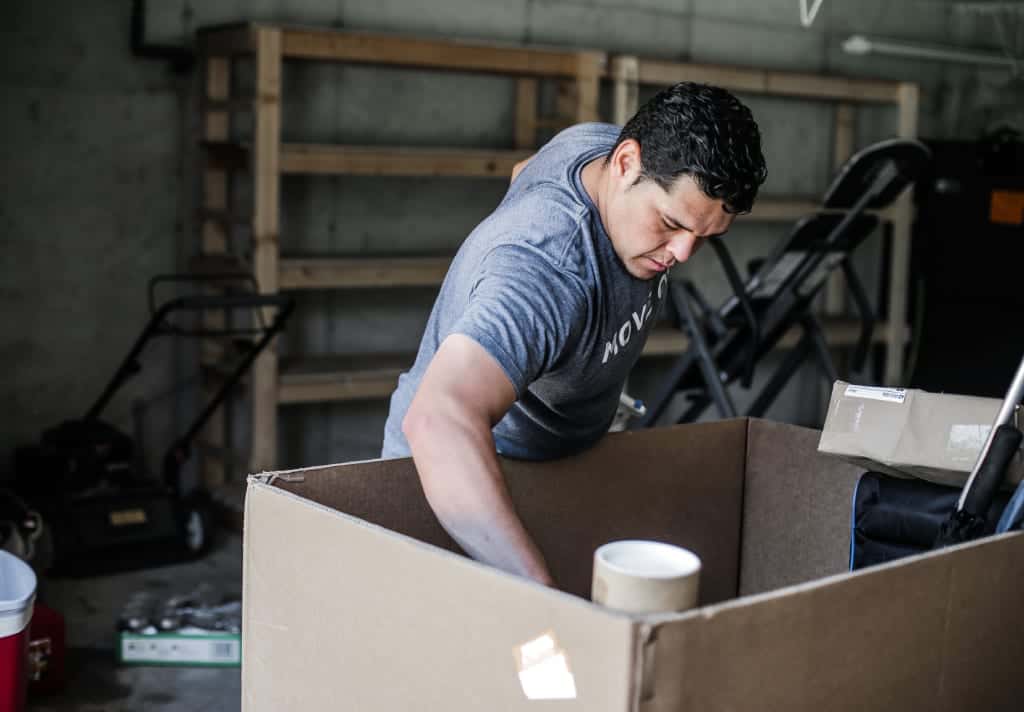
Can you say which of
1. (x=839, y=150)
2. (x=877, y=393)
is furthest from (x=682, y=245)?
(x=839, y=150)

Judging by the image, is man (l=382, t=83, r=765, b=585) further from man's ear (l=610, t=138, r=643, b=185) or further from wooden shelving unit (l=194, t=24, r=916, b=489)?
wooden shelving unit (l=194, t=24, r=916, b=489)

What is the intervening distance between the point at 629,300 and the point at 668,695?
2.69 feet

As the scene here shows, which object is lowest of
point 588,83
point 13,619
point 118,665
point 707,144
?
point 118,665

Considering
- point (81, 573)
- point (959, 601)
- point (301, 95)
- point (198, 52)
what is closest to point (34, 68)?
point (198, 52)

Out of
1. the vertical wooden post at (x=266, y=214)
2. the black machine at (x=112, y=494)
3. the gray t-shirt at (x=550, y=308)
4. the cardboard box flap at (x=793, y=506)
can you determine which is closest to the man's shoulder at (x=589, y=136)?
the gray t-shirt at (x=550, y=308)

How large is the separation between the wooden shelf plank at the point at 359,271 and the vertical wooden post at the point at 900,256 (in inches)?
87.5

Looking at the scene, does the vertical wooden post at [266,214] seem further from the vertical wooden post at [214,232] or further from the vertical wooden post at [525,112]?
the vertical wooden post at [525,112]

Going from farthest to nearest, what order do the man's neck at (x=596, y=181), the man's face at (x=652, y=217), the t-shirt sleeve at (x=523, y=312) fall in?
1. the man's neck at (x=596, y=181)
2. the man's face at (x=652, y=217)
3. the t-shirt sleeve at (x=523, y=312)

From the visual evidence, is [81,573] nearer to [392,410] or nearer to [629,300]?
[392,410]

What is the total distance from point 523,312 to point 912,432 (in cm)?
49

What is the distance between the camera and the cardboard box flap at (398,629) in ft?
2.75

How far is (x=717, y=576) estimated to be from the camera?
1928mm

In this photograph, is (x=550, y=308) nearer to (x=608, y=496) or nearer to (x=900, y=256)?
(x=608, y=496)

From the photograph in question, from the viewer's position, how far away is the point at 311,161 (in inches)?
160
